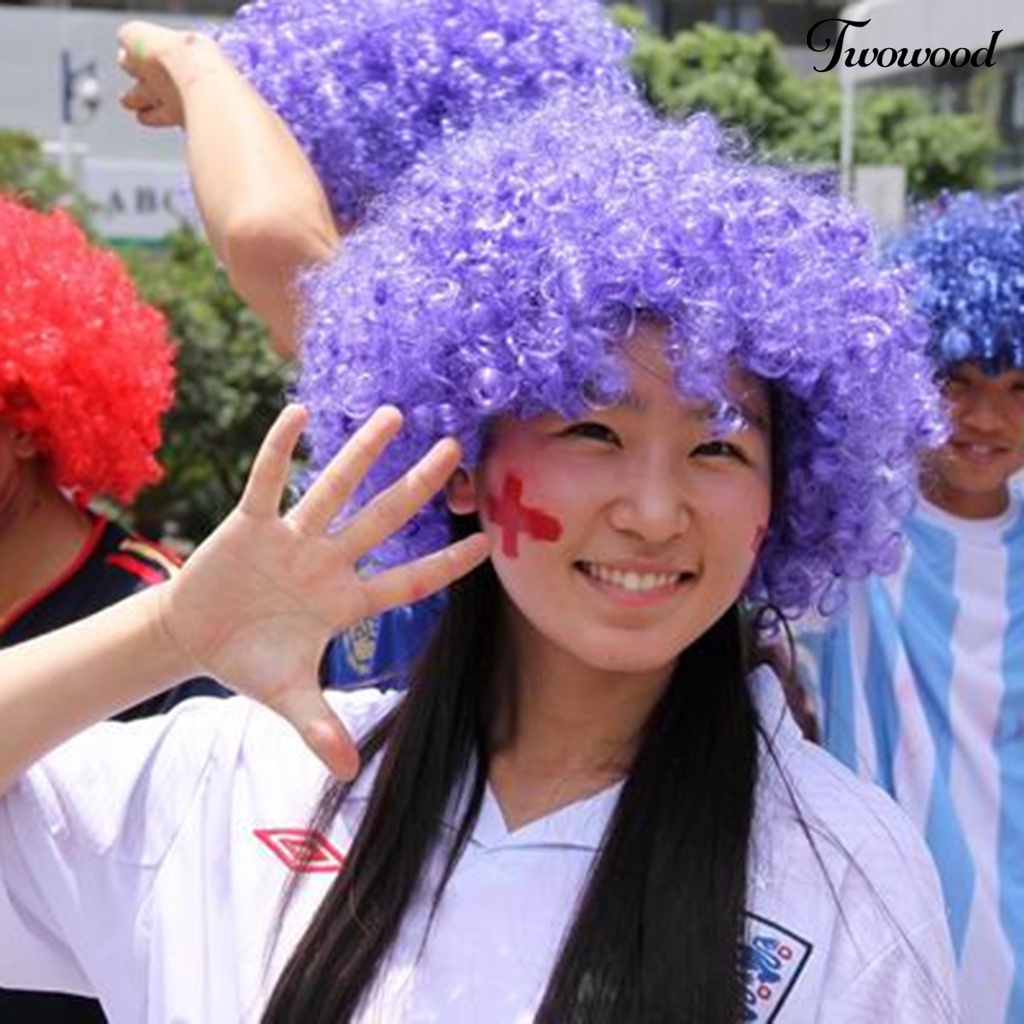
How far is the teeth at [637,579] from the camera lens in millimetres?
1646

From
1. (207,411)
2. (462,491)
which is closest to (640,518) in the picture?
(462,491)

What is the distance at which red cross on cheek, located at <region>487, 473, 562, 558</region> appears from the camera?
1685 mm

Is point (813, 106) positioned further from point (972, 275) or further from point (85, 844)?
point (85, 844)

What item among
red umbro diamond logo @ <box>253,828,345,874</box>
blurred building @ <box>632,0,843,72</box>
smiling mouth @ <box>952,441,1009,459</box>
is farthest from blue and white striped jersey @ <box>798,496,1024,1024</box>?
blurred building @ <box>632,0,843,72</box>

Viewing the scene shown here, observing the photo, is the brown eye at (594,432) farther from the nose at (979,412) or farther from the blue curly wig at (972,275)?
the nose at (979,412)

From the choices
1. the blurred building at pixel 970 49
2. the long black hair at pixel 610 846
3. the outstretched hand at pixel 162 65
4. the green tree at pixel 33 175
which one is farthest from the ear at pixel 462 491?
the green tree at pixel 33 175

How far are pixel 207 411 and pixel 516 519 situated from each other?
874 centimetres

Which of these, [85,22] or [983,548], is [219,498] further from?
[85,22]

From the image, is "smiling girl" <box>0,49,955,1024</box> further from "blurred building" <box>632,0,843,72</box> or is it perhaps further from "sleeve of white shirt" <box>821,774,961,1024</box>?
"blurred building" <box>632,0,843,72</box>

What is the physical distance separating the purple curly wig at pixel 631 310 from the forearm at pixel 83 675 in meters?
0.33

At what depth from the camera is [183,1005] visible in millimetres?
1660

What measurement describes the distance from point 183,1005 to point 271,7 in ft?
5.13

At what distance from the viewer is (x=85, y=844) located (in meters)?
1.74

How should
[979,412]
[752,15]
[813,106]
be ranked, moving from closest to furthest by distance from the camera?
[979,412] < [813,106] < [752,15]
